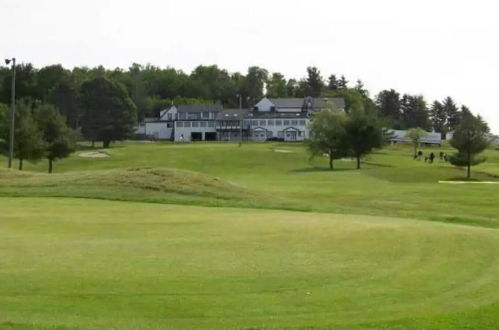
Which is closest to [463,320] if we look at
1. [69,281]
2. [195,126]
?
[69,281]

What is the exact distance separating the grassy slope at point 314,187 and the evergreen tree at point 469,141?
66.8 inches

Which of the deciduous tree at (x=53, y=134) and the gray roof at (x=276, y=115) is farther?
the gray roof at (x=276, y=115)

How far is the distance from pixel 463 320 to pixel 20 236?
12.8 meters

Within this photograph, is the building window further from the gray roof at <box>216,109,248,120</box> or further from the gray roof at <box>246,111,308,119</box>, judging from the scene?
the gray roof at <box>246,111,308,119</box>

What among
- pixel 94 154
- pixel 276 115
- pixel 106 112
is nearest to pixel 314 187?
pixel 94 154

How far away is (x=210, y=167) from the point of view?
86.1 m

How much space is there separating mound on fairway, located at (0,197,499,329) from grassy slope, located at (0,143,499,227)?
433 inches

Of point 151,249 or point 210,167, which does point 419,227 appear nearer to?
point 151,249

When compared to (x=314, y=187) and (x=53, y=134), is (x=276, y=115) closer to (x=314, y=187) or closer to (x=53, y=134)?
(x=53, y=134)

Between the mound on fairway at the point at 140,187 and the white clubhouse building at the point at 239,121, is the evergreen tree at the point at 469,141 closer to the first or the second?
the mound on fairway at the point at 140,187

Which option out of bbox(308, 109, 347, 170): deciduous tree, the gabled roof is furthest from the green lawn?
the gabled roof

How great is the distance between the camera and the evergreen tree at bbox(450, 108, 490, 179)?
8194 centimetres

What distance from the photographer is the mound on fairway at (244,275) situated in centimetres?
1151

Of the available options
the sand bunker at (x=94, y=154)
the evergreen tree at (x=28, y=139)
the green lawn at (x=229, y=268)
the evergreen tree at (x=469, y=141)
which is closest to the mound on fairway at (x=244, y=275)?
the green lawn at (x=229, y=268)
